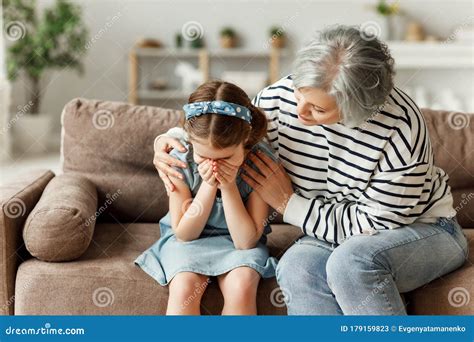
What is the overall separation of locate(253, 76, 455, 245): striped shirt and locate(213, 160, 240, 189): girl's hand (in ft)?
0.65

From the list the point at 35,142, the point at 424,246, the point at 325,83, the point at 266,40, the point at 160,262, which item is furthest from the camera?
the point at 266,40

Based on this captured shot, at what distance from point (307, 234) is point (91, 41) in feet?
15.1

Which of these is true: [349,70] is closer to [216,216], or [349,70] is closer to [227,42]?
[216,216]

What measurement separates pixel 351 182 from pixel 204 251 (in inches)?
17.8

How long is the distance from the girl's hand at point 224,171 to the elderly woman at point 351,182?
0.11 metres

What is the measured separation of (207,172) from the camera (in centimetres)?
174

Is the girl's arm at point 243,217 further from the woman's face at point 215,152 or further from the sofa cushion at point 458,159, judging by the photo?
the sofa cushion at point 458,159

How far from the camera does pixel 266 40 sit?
6102 mm

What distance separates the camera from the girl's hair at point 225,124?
1685mm

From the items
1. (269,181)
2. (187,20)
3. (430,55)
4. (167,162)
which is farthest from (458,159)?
(187,20)

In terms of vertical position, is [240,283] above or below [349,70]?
below

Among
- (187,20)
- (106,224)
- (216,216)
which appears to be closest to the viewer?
(216,216)
